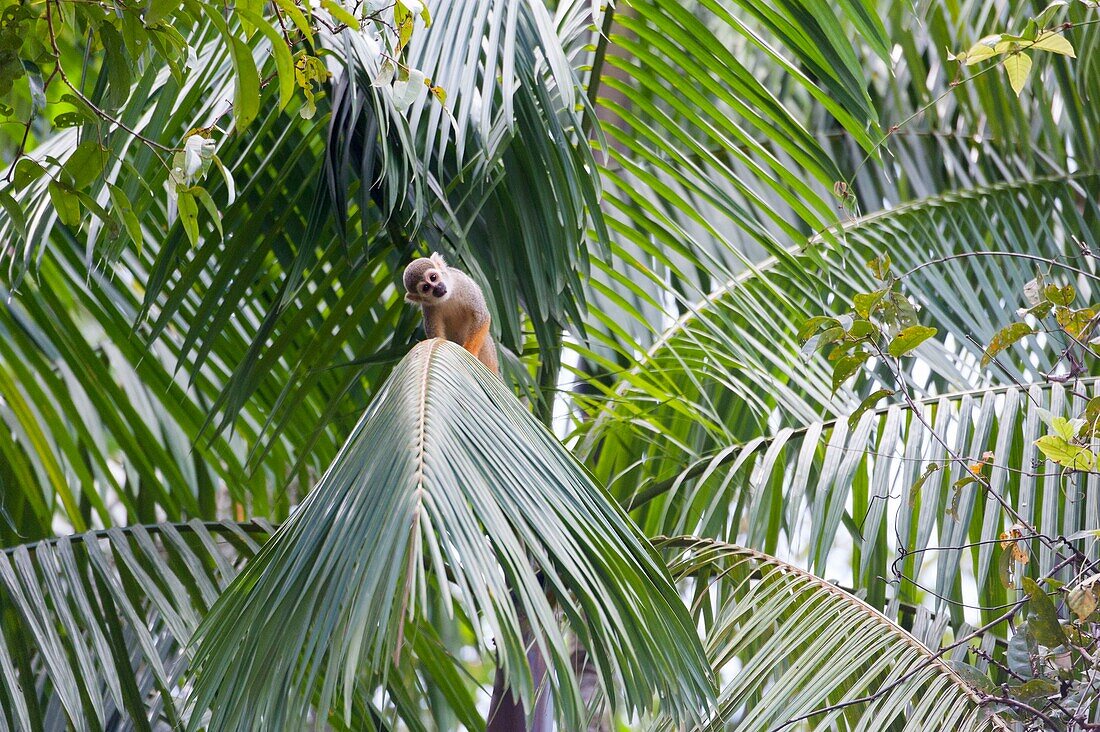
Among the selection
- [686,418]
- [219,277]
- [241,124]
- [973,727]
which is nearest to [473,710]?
[686,418]

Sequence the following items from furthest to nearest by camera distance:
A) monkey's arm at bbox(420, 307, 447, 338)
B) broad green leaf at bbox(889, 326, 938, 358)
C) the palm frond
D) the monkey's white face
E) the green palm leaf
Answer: monkey's arm at bbox(420, 307, 447, 338) → the monkey's white face → the palm frond → broad green leaf at bbox(889, 326, 938, 358) → the green palm leaf

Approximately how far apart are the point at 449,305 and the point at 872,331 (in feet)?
4.84

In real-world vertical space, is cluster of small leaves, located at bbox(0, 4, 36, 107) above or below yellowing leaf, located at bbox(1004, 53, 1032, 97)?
below

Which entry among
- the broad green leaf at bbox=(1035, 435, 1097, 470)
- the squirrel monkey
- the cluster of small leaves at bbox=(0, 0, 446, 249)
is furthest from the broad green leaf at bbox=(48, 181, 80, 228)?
the broad green leaf at bbox=(1035, 435, 1097, 470)

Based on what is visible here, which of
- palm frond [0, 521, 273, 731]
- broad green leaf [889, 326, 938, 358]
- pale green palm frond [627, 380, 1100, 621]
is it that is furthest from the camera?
pale green palm frond [627, 380, 1100, 621]

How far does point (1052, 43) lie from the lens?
2.38 metres

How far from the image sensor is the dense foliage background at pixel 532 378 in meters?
2.00

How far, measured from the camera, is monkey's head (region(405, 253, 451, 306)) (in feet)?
11.4

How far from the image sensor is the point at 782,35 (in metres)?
3.20

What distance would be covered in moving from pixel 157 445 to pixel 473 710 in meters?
1.23

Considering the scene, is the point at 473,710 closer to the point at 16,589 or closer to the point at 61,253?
the point at 16,589

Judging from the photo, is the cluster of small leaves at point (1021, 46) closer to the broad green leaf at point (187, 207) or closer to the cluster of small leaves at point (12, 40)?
the broad green leaf at point (187, 207)

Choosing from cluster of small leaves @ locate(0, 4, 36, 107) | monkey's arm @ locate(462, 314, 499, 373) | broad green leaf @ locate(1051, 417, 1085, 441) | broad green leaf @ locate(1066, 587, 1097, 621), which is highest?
cluster of small leaves @ locate(0, 4, 36, 107)

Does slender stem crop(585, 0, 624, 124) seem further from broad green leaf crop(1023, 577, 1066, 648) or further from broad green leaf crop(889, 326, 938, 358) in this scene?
broad green leaf crop(1023, 577, 1066, 648)
